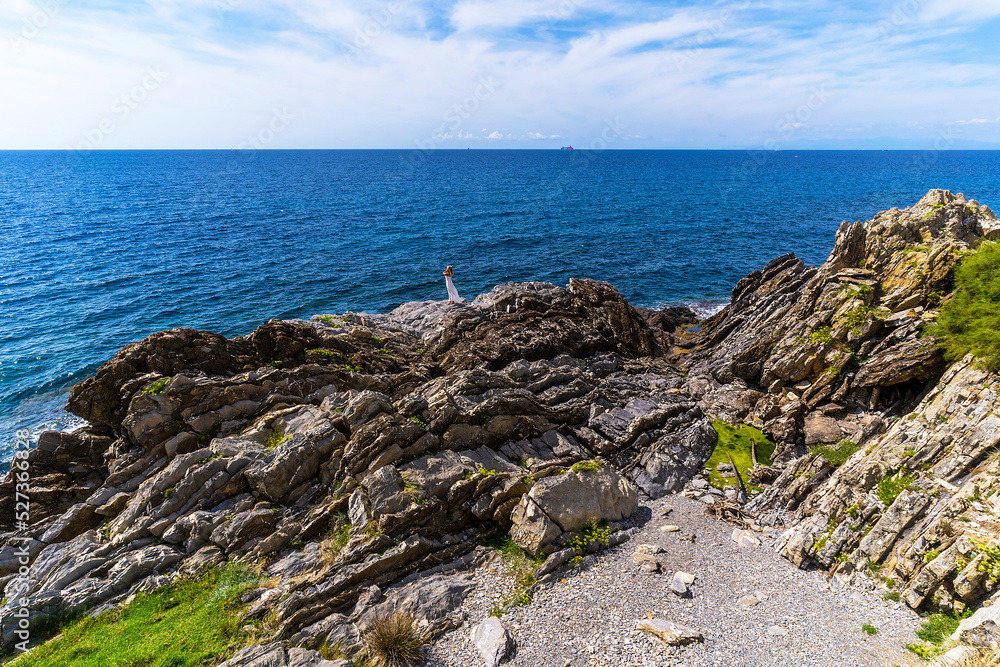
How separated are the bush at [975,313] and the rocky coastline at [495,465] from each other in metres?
1.01

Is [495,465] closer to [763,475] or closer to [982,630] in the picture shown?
[763,475]

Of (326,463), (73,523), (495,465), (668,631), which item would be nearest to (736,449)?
(668,631)

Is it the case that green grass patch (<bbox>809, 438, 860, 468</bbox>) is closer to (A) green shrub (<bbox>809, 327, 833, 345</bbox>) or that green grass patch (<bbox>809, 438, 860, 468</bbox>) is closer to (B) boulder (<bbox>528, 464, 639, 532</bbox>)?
(A) green shrub (<bbox>809, 327, 833, 345</bbox>)

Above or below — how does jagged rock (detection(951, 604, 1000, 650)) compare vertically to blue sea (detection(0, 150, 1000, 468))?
below

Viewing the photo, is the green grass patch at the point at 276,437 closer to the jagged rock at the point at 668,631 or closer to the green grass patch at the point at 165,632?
the green grass patch at the point at 165,632

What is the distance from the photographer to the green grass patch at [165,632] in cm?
1332

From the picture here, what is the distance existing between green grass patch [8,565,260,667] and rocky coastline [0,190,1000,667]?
688mm

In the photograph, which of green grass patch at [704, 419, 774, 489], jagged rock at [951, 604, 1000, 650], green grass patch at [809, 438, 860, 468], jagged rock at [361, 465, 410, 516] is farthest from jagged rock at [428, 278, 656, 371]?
jagged rock at [951, 604, 1000, 650]

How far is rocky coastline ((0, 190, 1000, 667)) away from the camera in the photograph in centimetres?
1523

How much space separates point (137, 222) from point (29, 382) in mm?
64739

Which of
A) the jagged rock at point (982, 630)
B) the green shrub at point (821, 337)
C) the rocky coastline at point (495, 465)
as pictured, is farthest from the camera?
the green shrub at point (821, 337)

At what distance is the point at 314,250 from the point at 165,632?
62.5m

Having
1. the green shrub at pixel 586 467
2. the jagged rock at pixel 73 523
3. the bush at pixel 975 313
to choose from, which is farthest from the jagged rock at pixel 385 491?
the bush at pixel 975 313

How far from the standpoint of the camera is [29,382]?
114 feet
